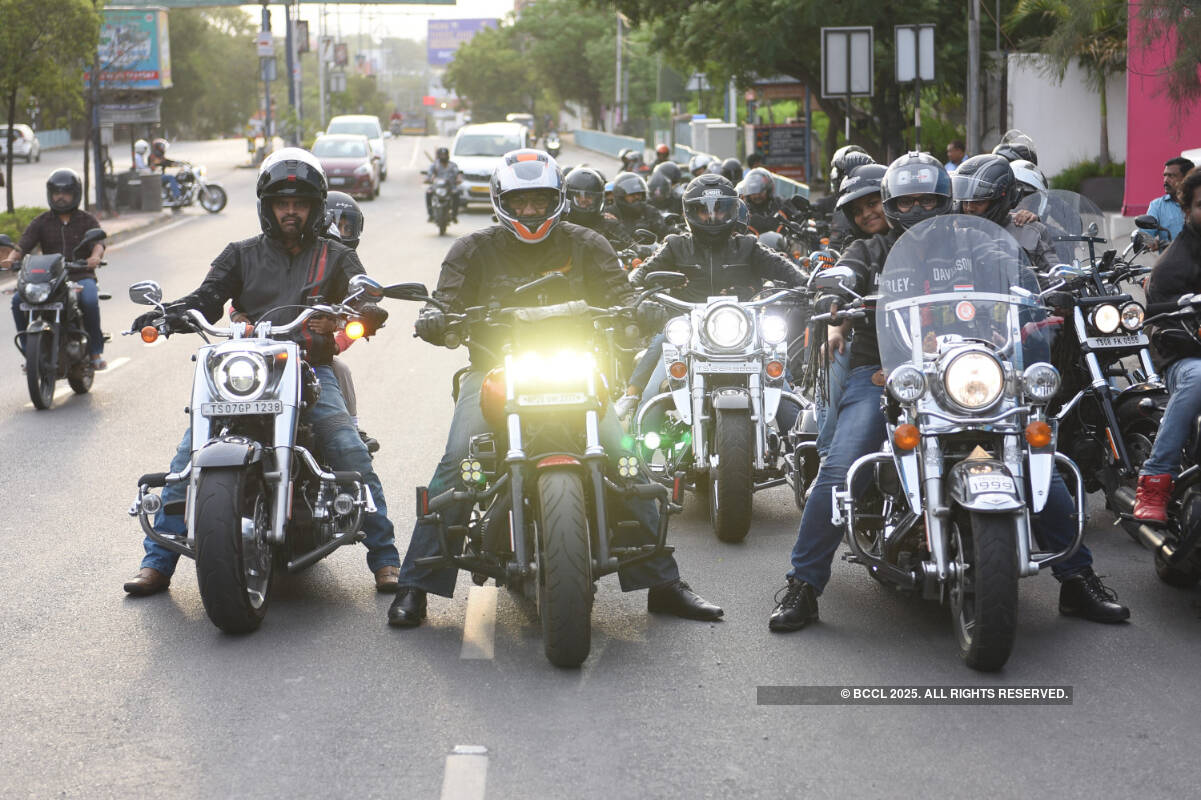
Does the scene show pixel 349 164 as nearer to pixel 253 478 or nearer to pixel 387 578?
pixel 387 578

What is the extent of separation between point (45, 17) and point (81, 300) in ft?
49.3

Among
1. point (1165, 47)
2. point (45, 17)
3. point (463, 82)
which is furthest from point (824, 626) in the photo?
point (463, 82)

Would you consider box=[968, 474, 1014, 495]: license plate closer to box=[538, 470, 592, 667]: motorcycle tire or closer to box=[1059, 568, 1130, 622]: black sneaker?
box=[1059, 568, 1130, 622]: black sneaker

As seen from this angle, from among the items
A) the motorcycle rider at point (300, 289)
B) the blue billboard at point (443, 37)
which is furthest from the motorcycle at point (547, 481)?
the blue billboard at point (443, 37)

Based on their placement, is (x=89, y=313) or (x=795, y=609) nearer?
(x=795, y=609)

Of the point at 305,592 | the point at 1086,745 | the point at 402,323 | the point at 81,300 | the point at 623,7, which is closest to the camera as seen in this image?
the point at 1086,745

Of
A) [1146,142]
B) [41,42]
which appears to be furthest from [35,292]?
[1146,142]

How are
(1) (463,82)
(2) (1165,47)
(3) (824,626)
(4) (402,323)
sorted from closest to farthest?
1. (3) (824,626)
2. (2) (1165,47)
3. (4) (402,323)
4. (1) (463,82)

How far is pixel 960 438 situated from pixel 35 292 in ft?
27.9

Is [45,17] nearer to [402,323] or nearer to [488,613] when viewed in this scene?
[402,323]

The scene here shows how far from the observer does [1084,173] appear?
27719mm

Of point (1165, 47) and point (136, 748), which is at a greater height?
point (1165, 47)

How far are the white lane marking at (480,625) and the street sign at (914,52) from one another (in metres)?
13.2

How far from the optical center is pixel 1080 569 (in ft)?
20.7
